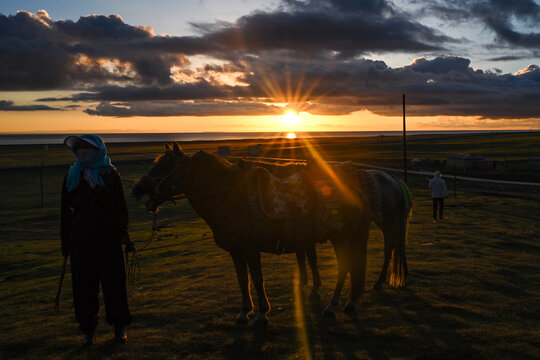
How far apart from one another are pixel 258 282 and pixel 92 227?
261 cm

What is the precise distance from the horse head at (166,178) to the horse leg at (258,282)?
5.00 ft

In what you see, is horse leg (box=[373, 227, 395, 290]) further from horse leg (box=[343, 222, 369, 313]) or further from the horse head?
the horse head

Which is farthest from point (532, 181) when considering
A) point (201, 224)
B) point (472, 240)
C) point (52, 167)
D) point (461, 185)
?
point (52, 167)

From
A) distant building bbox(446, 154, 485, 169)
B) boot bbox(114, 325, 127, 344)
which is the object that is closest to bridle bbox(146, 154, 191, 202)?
boot bbox(114, 325, 127, 344)

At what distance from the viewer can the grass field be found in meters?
5.80

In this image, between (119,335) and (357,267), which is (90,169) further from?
(357,267)

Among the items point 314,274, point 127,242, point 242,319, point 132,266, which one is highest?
point 127,242

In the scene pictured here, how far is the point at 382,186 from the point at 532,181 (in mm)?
40615

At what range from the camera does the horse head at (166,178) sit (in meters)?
5.81

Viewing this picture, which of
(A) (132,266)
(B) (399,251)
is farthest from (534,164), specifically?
(A) (132,266)

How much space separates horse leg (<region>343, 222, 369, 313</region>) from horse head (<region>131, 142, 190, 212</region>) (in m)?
3.22

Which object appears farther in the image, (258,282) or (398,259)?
(398,259)

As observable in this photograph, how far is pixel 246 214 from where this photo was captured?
20.4 feet

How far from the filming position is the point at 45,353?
19.0 feet
